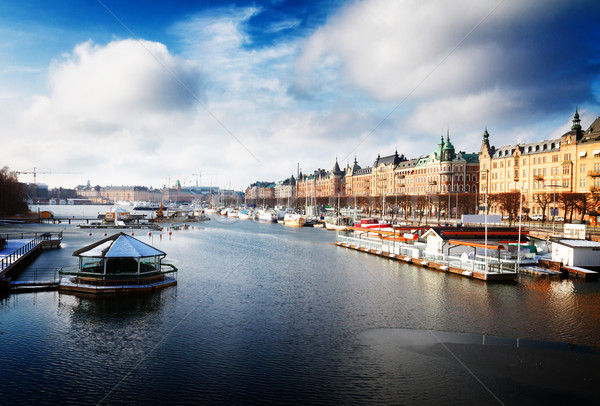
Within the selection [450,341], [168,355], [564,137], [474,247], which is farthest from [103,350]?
[564,137]

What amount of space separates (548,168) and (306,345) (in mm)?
98556

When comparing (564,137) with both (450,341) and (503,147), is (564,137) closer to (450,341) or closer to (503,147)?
(503,147)

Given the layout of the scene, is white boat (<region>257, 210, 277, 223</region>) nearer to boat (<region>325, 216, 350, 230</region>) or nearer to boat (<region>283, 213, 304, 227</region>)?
boat (<region>283, 213, 304, 227</region>)

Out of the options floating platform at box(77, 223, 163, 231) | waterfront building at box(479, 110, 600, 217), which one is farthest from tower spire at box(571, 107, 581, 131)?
floating platform at box(77, 223, 163, 231)

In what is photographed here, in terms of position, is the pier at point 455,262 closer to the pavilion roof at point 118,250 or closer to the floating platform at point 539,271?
the floating platform at point 539,271

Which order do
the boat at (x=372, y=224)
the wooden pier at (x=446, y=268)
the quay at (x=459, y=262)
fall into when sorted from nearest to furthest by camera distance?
1. the wooden pier at (x=446, y=268)
2. the quay at (x=459, y=262)
3. the boat at (x=372, y=224)

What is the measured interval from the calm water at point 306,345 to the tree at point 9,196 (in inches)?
4268

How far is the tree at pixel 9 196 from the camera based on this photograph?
4655 inches

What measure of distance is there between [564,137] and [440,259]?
69.8m

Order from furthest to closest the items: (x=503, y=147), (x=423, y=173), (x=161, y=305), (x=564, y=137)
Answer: (x=423, y=173), (x=503, y=147), (x=564, y=137), (x=161, y=305)

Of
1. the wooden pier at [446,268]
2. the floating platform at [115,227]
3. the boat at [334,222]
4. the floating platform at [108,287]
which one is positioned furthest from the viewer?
the boat at [334,222]

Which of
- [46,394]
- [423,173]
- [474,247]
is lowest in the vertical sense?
[46,394]

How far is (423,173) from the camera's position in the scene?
15438 cm

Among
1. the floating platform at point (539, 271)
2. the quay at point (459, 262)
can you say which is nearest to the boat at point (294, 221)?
the quay at point (459, 262)
